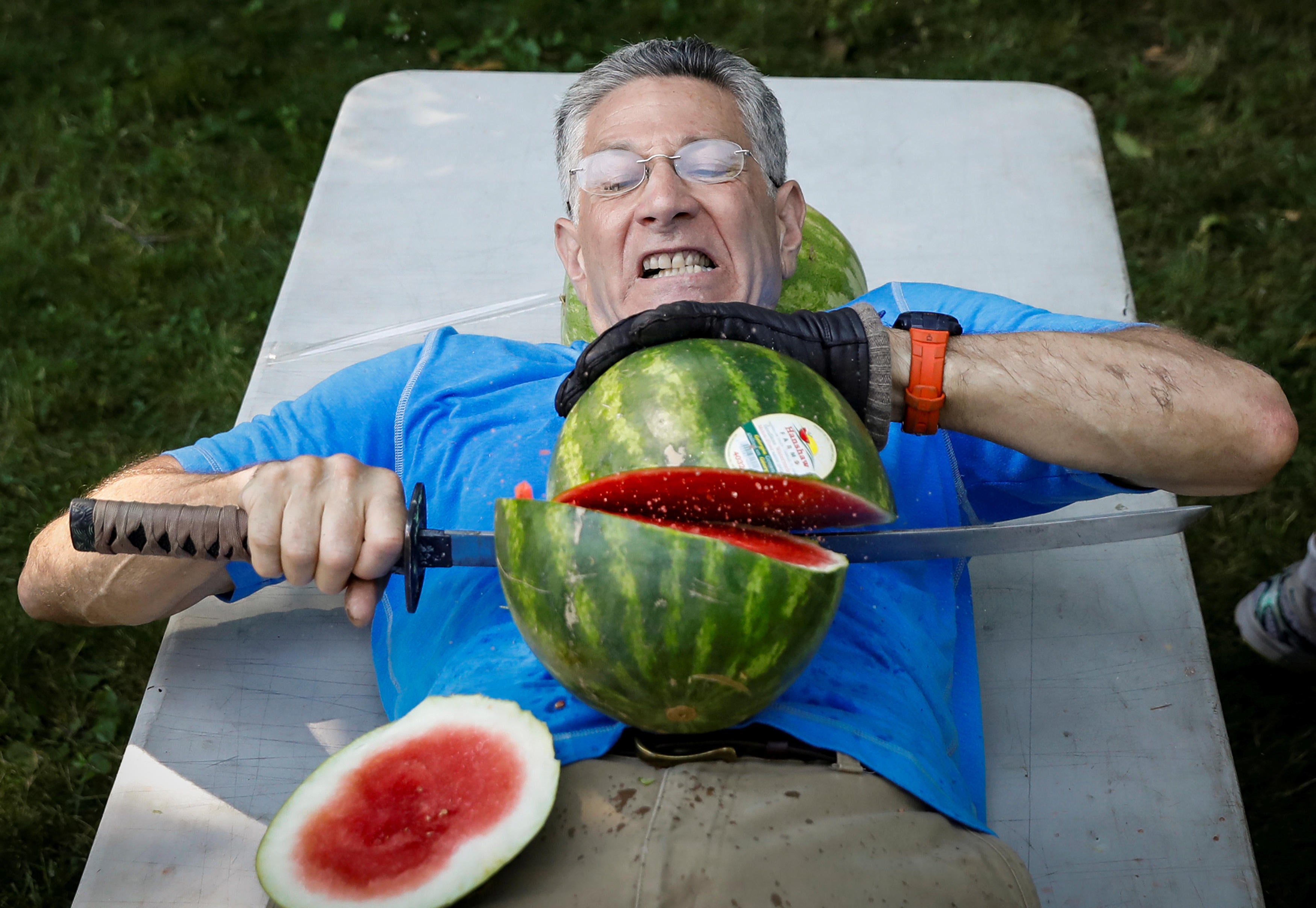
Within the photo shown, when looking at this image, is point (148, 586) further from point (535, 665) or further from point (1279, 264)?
point (1279, 264)

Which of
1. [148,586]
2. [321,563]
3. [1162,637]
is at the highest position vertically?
[321,563]

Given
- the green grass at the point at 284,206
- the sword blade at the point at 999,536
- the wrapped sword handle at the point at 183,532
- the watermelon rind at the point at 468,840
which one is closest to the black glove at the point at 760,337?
the sword blade at the point at 999,536

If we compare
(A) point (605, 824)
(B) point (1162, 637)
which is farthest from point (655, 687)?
(B) point (1162, 637)

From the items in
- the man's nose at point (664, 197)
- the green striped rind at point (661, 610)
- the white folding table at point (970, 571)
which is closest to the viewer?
the green striped rind at point (661, 610)

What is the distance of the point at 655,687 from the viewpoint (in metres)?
1.79

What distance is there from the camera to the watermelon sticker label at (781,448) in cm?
178

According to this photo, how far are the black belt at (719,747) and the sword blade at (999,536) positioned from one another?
13.4 inches

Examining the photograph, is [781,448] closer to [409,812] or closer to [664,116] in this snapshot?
→ [409,812]

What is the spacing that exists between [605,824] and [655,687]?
27cm

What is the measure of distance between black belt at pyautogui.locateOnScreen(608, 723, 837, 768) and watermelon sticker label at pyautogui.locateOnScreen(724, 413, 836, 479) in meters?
0.51

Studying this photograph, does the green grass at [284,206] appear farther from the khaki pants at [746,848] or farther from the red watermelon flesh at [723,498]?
the red watermelon flesh at [723,498]

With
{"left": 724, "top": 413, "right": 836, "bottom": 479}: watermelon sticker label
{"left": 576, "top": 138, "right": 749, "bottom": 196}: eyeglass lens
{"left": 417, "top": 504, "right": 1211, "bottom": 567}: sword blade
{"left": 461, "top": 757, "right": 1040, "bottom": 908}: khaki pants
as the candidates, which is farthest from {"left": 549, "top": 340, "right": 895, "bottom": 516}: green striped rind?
{"left": 576, "top": 138, "right": 749, "bottom": 196}: eyeglass lens

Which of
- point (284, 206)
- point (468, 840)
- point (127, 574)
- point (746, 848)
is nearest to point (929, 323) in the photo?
point (746, 848)

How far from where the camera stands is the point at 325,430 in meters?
2.53
